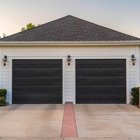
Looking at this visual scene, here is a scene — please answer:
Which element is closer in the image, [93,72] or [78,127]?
[78,127]

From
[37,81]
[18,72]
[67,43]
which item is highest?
[67,43]

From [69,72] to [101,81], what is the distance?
1.73 meters

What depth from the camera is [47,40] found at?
8789 millimetres

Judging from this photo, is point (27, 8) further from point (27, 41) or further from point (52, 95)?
point (52, 95)

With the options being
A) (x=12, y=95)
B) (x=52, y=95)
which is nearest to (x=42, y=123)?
(x=52, y=95)

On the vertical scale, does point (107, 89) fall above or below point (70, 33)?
below

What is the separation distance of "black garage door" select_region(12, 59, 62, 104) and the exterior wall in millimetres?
261

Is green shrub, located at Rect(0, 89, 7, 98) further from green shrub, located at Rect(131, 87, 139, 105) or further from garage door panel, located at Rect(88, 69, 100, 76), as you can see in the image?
green shrub, located at Rect(131, 87, 139, 105)

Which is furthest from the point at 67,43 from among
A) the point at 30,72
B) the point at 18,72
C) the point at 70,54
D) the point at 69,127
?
the point at 69,127


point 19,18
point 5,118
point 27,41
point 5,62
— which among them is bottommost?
point 5,118

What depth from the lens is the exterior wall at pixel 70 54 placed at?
29.1 ft

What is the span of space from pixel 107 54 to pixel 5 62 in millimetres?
5341

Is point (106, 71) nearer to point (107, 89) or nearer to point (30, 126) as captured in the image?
point (107, 89)

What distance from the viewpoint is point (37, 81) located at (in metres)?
8.91
